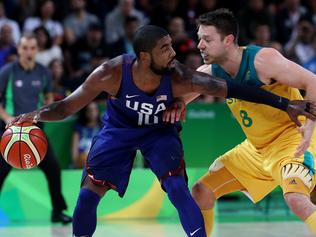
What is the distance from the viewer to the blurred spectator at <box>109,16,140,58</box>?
455 inches

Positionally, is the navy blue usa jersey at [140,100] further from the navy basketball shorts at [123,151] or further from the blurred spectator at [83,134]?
the blurred spectator at [83,134]

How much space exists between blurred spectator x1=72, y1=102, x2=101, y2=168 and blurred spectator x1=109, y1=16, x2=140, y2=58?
5.35 feet

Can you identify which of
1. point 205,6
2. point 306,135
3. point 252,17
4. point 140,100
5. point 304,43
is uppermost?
point 140,100

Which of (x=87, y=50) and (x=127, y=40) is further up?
(x=127, y=40)

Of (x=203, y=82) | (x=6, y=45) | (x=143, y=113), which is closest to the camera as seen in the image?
(x=203, y=82)

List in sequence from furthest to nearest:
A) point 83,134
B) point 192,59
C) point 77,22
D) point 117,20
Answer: point 117,20 < point 77,22 < point 192,59 < point 83,134

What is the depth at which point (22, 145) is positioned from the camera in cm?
566

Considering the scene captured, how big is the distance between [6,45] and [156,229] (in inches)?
167

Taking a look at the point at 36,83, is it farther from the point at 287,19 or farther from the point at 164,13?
the point at 287,19

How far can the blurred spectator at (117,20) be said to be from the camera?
1214 cm

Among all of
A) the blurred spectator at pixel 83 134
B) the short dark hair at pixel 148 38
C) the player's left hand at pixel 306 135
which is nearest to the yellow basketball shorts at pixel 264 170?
the player's left hand at pixel 306 135

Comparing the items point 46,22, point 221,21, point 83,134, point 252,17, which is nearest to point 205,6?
point 252,17

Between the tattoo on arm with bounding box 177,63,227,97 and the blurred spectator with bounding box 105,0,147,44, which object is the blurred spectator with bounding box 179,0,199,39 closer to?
the blurred spectator with bounding box 105,0,147,44

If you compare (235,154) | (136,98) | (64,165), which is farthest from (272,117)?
(64,165)
